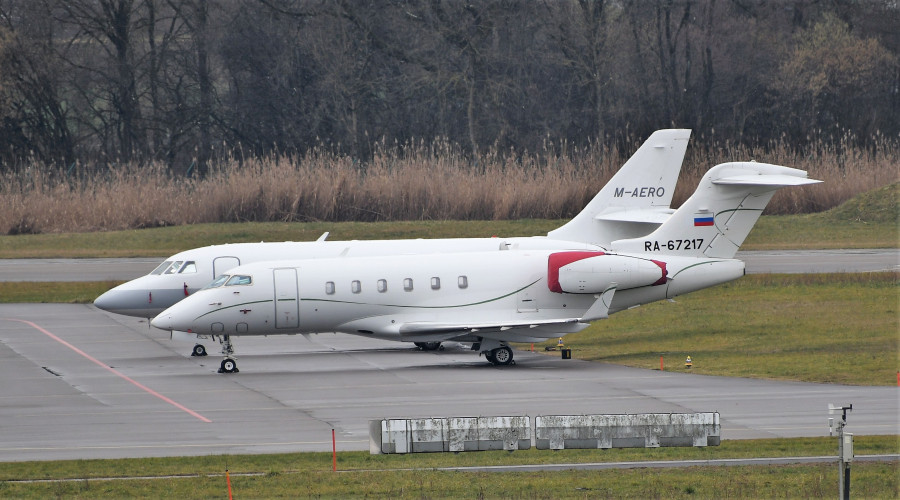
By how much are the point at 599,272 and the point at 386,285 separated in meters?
5.46

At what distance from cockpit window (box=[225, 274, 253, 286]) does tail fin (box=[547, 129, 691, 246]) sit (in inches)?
478

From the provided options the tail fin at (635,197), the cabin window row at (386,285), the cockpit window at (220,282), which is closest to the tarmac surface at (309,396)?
the cabin window row at (386,285)

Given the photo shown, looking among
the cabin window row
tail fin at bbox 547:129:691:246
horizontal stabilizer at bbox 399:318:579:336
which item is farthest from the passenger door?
tail fin at bbox 547:129:691:246

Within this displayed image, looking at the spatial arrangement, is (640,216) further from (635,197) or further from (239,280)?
(239,280)

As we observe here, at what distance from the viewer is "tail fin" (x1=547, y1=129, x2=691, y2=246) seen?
3884cm

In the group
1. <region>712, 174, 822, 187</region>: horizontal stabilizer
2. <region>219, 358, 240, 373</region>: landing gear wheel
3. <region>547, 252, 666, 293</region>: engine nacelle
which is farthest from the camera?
<region>712, 174, 822, 187</region>: horizontal stabilizer

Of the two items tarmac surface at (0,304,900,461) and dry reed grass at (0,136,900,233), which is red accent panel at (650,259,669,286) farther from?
dry reed grass at (0,136,900,233)

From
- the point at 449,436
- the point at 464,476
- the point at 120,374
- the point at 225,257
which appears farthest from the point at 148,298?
the point at 464,476

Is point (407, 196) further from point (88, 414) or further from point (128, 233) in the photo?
point (88, 414)

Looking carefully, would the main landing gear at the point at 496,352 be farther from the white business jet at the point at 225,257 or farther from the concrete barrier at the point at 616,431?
the concrete barrier at the point at 616,431

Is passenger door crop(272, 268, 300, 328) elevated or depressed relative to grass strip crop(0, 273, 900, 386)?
elevated

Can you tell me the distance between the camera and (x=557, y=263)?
3138 cm

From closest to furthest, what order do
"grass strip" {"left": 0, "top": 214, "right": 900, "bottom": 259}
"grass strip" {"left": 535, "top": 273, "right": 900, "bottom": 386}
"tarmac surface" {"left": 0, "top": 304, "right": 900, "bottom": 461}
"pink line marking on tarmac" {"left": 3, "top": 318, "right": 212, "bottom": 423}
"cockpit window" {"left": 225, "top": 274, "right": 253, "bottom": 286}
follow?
"tarmac surface" {"left": 0, "top": 304, "right": 900, "bottom": 461} → "pink line marking on tarmac" {"left": 3, "top": 318, "right": 212, "bottom": 423} → "grass strip" {"left": 535, "top": 273, "right": 900, "bottom": 386} → "cockpit window" {"left": 225, "top": 274, "right": 253, "bottom": 286} → "grass strip" {"left": 0, "top": 214, "right": 900, "bottom": 259}

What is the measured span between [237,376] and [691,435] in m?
13.9
